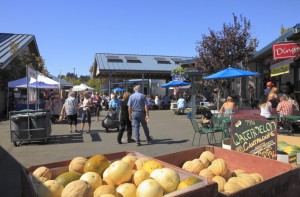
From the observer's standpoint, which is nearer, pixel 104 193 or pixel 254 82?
pixel 104 193

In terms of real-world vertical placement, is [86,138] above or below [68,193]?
below

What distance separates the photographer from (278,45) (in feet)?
31.4

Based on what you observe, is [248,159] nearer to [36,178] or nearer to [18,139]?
[36,178]

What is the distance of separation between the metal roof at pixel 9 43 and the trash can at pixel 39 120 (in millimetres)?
9850

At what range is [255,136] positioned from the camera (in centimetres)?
445

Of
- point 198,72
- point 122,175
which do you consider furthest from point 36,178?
point 198,72

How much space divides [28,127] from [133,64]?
2143cm

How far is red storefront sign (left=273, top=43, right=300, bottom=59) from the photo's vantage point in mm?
9474

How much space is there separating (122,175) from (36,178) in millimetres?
760

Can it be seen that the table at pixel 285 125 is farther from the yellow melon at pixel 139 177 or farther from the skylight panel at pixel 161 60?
the skylight panel at pixel 161 60

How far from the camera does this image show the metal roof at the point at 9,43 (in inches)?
A: 739


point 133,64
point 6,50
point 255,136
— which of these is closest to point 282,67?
point 255,136

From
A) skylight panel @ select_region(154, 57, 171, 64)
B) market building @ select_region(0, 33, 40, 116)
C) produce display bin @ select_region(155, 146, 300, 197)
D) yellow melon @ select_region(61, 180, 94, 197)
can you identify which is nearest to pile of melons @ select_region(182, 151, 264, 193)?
produce display bin @ select_region(155, 146, 300, 197)

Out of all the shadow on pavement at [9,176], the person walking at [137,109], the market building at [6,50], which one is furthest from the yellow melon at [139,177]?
the market building at [6,50]
